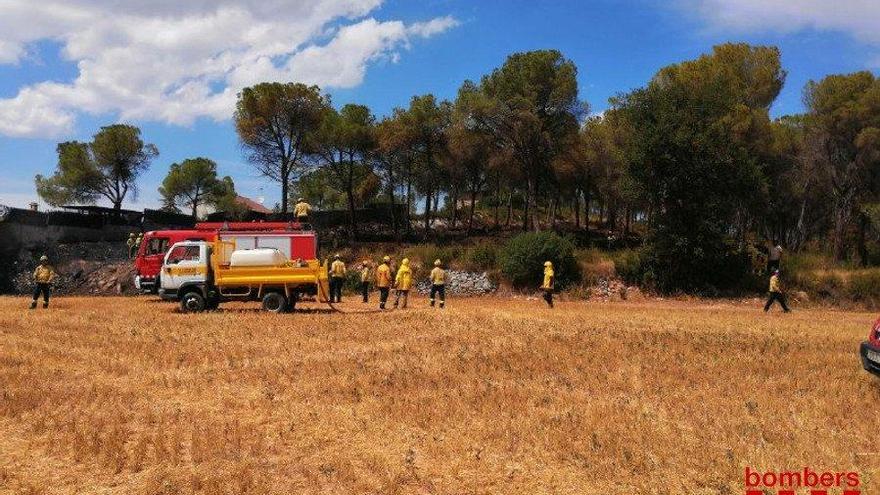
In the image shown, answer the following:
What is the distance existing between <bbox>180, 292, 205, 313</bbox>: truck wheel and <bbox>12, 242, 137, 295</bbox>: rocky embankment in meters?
16.2

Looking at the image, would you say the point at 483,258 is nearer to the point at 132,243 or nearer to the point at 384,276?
the point at 384,276

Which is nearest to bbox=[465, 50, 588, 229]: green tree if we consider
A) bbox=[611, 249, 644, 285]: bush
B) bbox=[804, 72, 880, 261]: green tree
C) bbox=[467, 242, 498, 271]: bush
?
bbox=[467, 242, 498, 271]: bush

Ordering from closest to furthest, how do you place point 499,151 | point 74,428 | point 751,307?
1. point 74,428
2. point 751,307
3. point 499,151

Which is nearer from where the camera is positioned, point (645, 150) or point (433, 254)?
point (645, 150)

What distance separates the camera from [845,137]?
3269cm

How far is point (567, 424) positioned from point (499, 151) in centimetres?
3187

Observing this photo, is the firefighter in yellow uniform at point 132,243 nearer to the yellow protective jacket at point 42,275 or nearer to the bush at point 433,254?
the yellow protective jacket at point 42,275

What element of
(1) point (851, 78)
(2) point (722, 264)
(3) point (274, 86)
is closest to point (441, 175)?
(3) point (274, 86)

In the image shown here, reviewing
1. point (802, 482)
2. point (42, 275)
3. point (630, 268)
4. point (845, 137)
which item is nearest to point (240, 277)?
point (42, 275)

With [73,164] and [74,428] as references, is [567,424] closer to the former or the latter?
[74,428]

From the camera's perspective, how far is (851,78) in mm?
32781

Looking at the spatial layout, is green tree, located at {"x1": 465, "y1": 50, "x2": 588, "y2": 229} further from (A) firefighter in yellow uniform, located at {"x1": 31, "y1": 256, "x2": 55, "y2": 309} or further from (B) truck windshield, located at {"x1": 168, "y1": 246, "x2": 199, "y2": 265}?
(A) firefighter in yellow uniform, located at {"x1": 31, "y1": 256, "x2": 55, "y2": 309}

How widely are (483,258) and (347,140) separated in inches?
522

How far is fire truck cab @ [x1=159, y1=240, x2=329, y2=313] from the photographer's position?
19000mm
